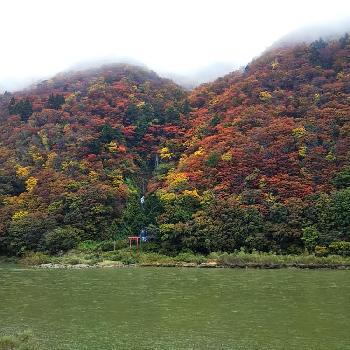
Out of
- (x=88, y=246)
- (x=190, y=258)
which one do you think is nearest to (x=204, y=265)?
(x=190, y=258)

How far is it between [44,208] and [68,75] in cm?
5086

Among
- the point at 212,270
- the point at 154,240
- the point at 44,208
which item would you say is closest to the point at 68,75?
the point at 44,208

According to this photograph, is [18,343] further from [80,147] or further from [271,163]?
[80,147]

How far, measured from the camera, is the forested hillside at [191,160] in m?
57.1

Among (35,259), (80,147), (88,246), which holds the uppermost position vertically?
(80,147)

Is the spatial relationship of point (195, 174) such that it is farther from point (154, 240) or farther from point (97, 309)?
point (97, 309)

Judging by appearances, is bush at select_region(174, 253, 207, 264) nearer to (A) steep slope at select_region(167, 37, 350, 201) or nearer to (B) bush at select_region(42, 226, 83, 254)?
(A) steep slope at select_region(167, 37, 350, 201)

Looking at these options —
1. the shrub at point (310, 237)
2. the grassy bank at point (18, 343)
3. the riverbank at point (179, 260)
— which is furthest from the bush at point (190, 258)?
the grassy bank at point (18, 343)

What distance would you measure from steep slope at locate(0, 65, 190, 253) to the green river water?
74.3ft

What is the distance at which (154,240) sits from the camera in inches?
2472

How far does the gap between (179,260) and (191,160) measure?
23030 mm

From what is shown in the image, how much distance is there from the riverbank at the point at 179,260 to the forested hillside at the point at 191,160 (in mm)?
2390

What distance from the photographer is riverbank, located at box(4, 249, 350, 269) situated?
48844 millimetres

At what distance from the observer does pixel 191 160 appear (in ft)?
246
